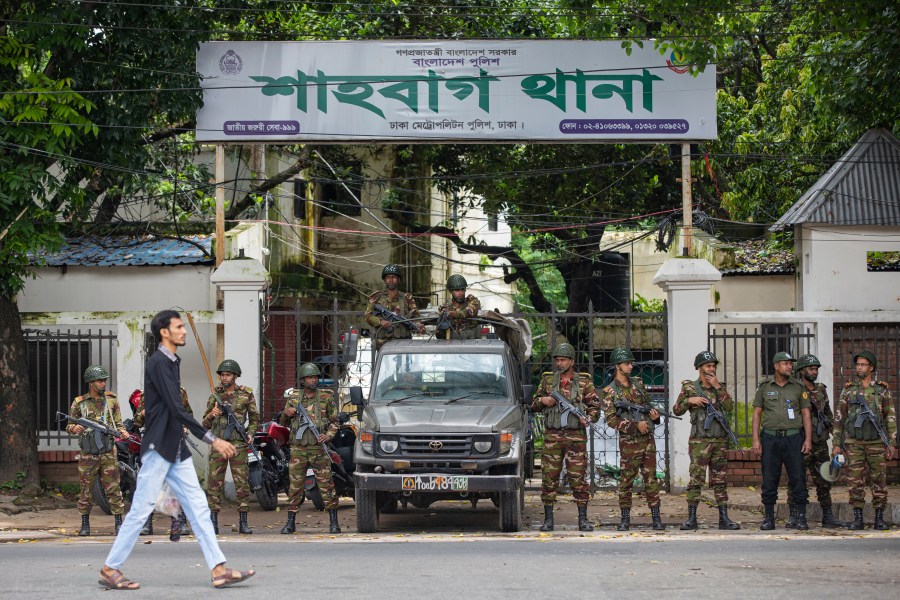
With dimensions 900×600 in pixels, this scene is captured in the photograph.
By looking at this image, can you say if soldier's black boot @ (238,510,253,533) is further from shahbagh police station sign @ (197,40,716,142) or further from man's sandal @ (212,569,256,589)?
shahbagh police station sign @ (197,40,716,142)

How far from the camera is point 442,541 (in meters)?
10.5

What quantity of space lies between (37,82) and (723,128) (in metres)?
13.5

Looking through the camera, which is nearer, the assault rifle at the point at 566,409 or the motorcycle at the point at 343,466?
the assault rifle at the point at 566,409

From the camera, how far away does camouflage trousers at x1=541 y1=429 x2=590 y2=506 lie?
1173cm

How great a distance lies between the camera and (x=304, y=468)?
12039 millimetres

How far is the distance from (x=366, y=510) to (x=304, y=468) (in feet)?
3.61

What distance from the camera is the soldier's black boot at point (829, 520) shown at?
1184cm

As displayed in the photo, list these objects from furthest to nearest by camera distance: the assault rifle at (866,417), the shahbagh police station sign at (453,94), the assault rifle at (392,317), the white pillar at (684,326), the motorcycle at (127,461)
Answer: the shahbagh police station sign at (453,94) → the white pillar at (684,326) → the assault rifle at (392,317) → the motorcycle at (127,461) → the assault rifle at (866,417)

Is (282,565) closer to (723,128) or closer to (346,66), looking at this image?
(346,66)

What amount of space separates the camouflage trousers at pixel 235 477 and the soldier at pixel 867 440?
617 centimetres

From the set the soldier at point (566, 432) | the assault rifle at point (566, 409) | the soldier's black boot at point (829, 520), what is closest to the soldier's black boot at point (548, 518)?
the soldier at point (566, 432)

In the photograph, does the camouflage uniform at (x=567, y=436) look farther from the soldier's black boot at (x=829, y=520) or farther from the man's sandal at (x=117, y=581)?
the man's sandal at (x=117, y=581)

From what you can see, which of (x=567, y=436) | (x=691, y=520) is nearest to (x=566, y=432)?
(x=567, y=436)

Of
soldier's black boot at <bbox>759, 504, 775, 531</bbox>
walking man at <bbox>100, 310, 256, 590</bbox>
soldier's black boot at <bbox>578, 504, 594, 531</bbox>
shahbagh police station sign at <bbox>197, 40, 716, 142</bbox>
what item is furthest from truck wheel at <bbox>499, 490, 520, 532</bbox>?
shahbagh police station sign at <bbox>197, 40, 716, 142</bbox>
